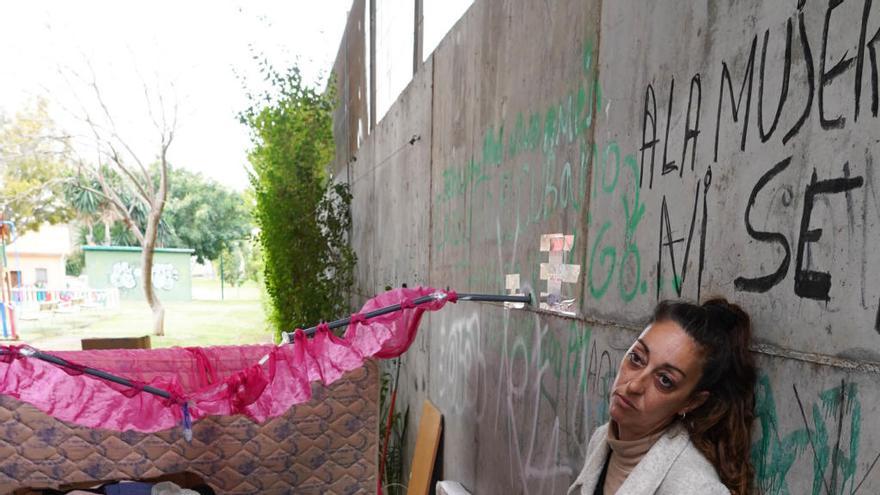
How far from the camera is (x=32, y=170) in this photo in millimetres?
17484

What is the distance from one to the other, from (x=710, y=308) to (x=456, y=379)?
8.11ft

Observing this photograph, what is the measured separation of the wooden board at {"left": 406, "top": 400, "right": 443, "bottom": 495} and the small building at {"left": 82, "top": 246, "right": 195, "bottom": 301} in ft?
74.8

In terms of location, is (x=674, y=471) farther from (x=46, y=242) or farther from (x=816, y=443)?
(x=46, y=242)

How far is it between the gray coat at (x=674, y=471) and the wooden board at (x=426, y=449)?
8.76 ft

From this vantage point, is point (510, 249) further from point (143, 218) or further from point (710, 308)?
point (143, 218)

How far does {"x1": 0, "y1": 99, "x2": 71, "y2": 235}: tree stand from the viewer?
48.3ft

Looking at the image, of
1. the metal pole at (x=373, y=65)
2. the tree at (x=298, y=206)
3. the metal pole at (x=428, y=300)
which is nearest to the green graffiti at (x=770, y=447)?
the metal pole at (x=428, y=300)

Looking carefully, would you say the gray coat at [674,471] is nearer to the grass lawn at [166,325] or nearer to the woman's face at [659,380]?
the woman's face at [659,380]

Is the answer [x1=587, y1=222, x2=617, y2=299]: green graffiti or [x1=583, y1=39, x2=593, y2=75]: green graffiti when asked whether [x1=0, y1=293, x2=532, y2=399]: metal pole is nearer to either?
[x1=587, y1=222, x2=617, y2=299]: green graffiti

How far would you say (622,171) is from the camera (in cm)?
176

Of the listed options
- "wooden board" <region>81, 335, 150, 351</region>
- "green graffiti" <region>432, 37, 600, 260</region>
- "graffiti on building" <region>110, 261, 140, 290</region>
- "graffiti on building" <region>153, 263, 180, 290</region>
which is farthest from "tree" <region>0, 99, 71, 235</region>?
"green graffiti" <region>432, 37, 600, 260</region>

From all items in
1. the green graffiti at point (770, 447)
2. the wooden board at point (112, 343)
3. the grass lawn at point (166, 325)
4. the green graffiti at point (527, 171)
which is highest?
the green graffiti at point (527, 171)

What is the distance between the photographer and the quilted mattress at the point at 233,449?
2785 mm

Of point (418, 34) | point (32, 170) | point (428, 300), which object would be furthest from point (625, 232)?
point (32, 170)
